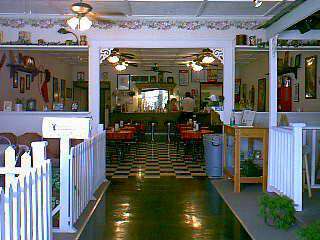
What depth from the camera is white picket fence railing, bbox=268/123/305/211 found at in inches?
→ 234

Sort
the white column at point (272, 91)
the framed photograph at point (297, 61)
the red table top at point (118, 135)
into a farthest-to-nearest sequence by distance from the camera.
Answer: the framed photograph at point (297, 61) < the red table top at point (118, 135) < the white column at point (272, 91)

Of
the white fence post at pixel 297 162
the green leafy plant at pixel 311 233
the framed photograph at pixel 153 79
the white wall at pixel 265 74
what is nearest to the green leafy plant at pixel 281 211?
the white fence post at pixel 297 162

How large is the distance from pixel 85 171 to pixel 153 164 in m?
5.07

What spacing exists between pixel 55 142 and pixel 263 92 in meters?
9.03

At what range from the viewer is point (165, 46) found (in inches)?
374

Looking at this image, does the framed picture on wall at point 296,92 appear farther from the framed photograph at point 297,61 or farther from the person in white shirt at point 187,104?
the person in white shirt at point 187,104

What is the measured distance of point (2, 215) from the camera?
2635mm

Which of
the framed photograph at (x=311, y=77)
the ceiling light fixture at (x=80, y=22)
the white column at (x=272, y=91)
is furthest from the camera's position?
the framed photograph at (x=311, y=77)

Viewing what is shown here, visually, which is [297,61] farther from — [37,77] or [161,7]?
[37,77]

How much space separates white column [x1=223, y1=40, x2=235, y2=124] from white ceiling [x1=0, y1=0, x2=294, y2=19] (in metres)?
0.67

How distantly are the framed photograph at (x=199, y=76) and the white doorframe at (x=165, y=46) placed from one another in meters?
10.6

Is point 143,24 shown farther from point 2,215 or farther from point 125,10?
point 2,215

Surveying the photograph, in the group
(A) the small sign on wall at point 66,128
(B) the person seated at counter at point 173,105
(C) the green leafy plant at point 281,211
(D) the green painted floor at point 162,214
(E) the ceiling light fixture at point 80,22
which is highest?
(E) the ceiling light fixture at point 80,22

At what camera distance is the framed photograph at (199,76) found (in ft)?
65.9
